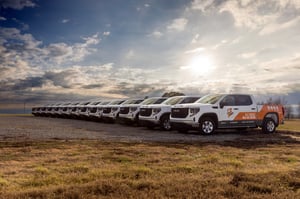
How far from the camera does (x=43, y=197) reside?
427 cm

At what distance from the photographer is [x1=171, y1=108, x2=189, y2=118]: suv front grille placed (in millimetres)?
13672

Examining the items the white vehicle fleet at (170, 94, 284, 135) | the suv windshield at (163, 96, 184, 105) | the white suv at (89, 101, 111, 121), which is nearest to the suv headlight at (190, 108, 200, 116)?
the white vehicle fleet at (170, 94, 284, 135)

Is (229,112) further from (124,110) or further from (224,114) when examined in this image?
(124,110)

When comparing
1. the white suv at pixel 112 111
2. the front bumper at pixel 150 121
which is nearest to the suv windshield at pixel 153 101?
the front bumper at pixel 150 121

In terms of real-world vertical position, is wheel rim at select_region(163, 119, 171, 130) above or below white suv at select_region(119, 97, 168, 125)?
below

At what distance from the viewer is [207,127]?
13500 millimetres

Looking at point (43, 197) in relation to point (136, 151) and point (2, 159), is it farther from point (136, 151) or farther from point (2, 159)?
point (136, 151)

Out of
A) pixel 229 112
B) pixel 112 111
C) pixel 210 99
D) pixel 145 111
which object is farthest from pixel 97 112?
pixel 229 112

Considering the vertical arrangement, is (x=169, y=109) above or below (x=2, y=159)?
above

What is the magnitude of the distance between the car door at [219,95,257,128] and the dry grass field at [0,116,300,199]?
5165 millimetres

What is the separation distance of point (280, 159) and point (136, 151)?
11.8ft

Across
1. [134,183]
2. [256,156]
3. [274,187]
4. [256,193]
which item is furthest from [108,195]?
[256,156]

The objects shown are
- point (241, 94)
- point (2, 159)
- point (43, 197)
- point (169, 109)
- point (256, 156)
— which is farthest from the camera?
point (169, 109)

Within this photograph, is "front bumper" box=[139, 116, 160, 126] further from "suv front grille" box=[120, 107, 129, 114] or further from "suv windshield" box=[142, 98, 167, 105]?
"suv front grille" box=[120, 107, 129, 114]
